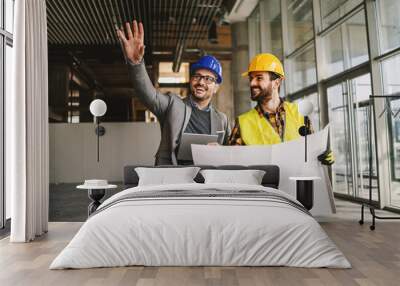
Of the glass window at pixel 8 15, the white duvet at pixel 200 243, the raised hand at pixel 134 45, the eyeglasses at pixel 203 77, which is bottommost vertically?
the white duvet at pixel 200 243

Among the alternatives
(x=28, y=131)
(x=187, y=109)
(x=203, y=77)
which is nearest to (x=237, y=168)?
(x=187, y=109)

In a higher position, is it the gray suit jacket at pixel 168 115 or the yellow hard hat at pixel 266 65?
the yellow hard hat at pixel 266 65

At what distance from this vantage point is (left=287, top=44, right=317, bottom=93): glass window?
7461 mm

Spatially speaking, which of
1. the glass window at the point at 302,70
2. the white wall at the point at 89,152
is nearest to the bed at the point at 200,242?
the glass window at the point at 302,70

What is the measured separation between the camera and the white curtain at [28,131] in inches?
155

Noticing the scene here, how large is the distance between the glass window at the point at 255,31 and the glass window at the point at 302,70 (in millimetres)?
882

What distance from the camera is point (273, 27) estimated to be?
27.4ft

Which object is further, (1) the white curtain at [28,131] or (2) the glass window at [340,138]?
(2) the glass window at [340,138]

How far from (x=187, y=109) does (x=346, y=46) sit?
299 cm

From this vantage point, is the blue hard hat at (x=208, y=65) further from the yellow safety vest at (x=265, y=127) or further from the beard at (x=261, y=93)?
the yellow safety vest at (x=265, y=127)

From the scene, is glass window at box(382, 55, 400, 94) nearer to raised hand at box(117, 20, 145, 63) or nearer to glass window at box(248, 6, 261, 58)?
glass window at box(248, 6, 261, 58)

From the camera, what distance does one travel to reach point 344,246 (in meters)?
3.64

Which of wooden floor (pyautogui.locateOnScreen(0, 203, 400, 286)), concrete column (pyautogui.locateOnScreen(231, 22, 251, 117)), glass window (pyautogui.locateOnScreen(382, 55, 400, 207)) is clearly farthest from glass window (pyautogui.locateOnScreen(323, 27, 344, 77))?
wooden floor (pyautogui.locateOnScreen(0, 203, 400, 286))

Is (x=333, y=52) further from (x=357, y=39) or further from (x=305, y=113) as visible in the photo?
(x=305, y=113)
